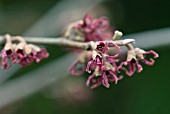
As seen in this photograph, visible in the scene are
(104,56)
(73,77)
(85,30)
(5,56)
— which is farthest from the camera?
(73,77)

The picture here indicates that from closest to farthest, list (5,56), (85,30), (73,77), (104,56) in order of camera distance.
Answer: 1. (104,56)
2. (5,56)
3. (85,30)
4. (73,77)

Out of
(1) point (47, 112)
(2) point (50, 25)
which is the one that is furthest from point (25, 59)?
(1) point (47, 112)

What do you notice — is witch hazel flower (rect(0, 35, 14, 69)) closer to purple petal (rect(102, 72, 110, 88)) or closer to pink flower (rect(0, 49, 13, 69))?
pink flower (rect(0, 49, 13, 69))

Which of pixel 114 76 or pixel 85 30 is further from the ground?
pixel 85 30

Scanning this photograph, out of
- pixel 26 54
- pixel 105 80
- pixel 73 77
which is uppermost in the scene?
pixel 26 54

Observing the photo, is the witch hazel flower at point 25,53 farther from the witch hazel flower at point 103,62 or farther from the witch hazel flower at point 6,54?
the witch hazel flower at point 103,62

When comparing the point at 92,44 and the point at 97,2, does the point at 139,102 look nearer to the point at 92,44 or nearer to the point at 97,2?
the point at 97,2

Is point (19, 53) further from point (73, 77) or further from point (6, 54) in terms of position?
point (73, 77)

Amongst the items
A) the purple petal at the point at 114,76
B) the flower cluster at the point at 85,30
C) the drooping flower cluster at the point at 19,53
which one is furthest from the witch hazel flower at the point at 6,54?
the purple petal at the point at 114,76

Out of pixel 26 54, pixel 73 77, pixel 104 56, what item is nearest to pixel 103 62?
pixel 104 56
